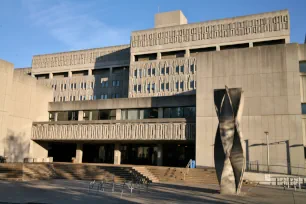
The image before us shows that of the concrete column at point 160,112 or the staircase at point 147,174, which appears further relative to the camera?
the concrete column at point 160,112

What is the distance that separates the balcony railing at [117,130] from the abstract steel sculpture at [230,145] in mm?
15283

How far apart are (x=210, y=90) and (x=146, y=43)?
4482 cm

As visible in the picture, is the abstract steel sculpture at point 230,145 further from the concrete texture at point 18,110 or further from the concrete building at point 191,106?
the concrete texture at point 18,110

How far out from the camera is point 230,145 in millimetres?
19062

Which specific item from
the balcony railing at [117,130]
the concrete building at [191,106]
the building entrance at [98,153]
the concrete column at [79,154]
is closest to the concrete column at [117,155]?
the concrete building at [191,106]

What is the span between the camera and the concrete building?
30547mm

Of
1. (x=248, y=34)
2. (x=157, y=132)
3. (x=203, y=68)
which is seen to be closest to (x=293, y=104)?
(x=203, y=68)

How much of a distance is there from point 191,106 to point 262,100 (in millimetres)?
8506

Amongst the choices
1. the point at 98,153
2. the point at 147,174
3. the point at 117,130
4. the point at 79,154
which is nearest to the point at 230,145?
the point at 147,174

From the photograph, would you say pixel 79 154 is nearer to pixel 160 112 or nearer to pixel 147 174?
pixel 160 112

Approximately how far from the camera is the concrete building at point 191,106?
3055 cm

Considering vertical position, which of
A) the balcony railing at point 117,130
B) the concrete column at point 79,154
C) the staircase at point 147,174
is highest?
the balcony railing at point 117,130

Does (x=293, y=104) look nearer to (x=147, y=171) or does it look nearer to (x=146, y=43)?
(x=147, y=171)

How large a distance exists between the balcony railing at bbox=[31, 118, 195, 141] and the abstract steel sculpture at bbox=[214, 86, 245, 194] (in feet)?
50.1
